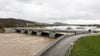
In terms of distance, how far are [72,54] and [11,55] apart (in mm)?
9555

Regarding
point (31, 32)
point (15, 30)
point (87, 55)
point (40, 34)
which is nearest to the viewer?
point (87, 55)

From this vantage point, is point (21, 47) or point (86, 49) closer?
point (86, 49)

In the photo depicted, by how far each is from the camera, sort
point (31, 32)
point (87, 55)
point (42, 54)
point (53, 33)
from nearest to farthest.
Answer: point (87, 55), point (42, 54), point (53, 33), point (31, 32)

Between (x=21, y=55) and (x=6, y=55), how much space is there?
1508 mm

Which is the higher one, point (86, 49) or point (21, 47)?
point (86, 49)

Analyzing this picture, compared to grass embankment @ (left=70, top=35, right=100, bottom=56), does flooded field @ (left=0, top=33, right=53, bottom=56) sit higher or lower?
lower

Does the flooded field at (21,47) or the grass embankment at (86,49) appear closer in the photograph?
the grass embankment at (86,49)

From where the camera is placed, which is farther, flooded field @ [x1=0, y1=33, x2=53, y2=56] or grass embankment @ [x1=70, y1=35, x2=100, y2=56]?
flooded field @ [x1=0, y1=33, x2=53, y2=56]

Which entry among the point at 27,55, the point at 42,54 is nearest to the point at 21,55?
the point at 27,55

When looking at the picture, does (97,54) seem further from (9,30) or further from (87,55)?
(9,30)

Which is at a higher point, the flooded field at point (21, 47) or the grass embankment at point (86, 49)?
the grass embankment at point (86, 49)

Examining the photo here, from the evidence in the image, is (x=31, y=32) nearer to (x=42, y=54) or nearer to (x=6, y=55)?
(x=6, y=55)

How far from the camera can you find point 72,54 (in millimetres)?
17328

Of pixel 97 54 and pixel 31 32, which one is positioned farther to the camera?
pixel 31 32
